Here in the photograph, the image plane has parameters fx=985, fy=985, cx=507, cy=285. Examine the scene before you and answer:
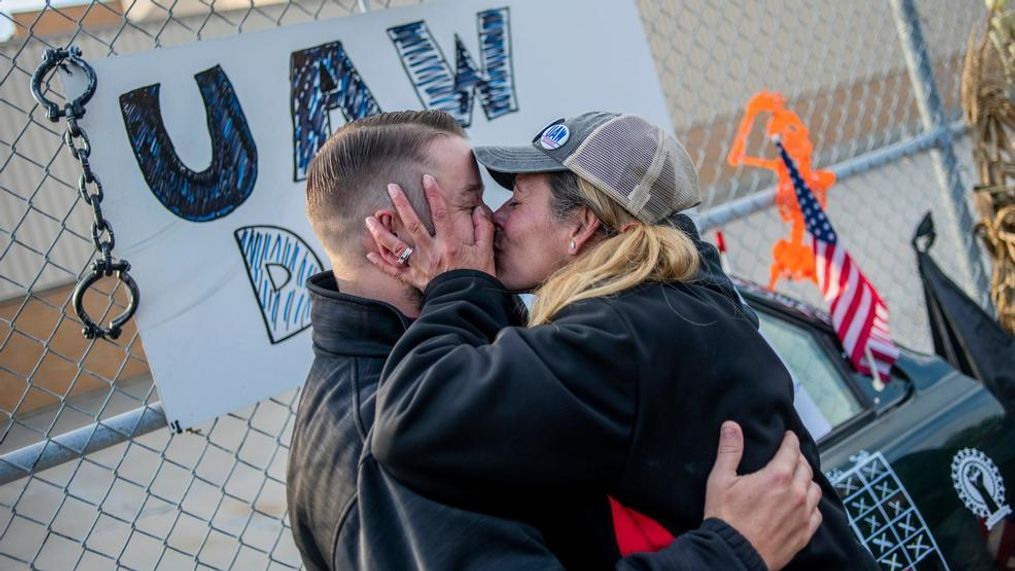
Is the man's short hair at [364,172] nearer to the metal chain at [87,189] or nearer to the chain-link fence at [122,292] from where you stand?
the metal chain at [87,189]

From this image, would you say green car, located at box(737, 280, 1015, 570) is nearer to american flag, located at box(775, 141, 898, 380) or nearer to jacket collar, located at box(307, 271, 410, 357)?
american flag, located at box(775, 141, 898, 380)

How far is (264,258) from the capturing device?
8.74 feet

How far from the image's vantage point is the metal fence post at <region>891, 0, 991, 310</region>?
4859 mm

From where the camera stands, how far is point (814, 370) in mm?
3271

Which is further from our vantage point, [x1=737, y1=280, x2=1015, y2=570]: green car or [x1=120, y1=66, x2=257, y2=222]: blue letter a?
[x1=737, y1=280, x2=1015, y2=570]: green car

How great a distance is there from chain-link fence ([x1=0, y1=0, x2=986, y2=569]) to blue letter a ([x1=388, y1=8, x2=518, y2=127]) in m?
0.35

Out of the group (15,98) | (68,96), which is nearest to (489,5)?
(68,96)

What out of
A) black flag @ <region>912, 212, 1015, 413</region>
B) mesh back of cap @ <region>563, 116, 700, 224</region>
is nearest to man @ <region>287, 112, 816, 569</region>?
mesh back of cap @ <region>563, 116, 700, 224</region>

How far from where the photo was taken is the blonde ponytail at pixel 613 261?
179 centimetres

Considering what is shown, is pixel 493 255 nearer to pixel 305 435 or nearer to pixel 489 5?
pixel 305 435

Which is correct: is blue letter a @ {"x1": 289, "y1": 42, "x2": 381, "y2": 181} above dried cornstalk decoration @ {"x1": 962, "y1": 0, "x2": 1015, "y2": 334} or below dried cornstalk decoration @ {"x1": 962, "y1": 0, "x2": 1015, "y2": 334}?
below

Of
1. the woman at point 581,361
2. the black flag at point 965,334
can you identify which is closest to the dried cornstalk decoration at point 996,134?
the black flag at point 965,334

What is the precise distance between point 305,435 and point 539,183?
692mm

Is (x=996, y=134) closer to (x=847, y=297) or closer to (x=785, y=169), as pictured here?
(x=785, y=169)
